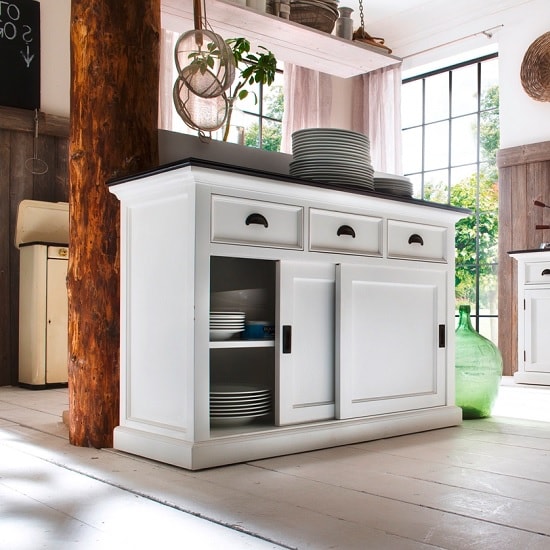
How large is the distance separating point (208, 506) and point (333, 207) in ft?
3.88

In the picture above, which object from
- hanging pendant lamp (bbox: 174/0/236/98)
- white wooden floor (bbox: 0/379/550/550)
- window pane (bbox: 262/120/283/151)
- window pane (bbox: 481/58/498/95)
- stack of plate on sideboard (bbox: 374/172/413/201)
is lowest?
white wooden floor (bbox: 0/379/550/550)

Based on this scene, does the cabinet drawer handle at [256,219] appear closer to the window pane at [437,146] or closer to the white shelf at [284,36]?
the white shelf at [284,36]

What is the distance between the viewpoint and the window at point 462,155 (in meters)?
7.43

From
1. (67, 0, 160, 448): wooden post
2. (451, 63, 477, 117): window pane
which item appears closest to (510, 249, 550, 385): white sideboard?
(67, 0, 160, 448): wooden post

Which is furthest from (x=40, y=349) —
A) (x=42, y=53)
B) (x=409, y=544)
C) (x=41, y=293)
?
(x=409, y=544)

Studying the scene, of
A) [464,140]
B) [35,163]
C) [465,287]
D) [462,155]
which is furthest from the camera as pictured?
[465,287]

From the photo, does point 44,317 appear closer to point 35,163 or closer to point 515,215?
point 35,163

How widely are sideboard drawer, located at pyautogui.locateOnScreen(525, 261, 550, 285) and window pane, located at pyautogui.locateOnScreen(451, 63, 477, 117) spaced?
157 inches

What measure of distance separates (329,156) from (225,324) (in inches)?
30.1

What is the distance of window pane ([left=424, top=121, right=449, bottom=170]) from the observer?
757cm

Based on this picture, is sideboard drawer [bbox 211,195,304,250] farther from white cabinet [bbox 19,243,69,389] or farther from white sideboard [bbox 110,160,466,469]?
white cabinet [bbox 19,243,69,389]

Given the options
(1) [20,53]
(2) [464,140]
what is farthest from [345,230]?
(2) [464,140]

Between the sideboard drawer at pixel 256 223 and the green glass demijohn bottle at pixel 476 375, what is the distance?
1166 millimetres

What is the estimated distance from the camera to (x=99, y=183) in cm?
251
